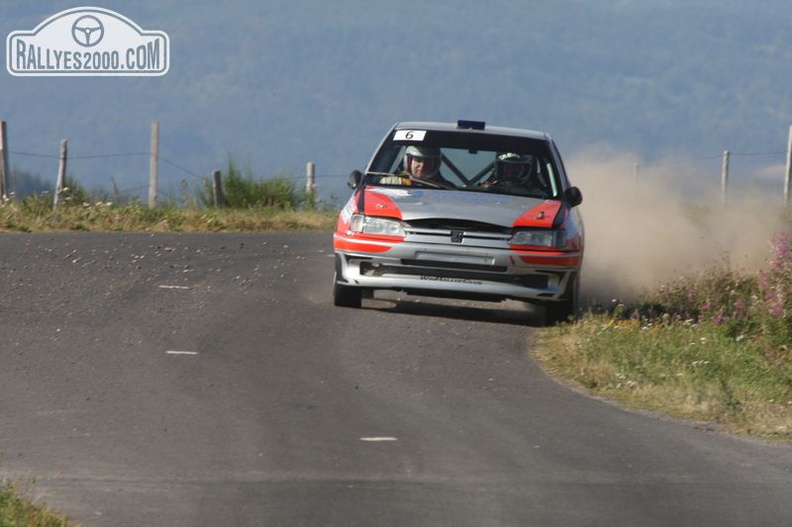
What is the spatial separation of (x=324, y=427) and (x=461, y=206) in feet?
15.2

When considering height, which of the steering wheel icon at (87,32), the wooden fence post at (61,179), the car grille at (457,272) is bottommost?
the wooden fence post at (61,179)

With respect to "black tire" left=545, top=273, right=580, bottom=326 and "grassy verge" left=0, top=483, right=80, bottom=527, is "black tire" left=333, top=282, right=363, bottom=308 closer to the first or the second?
"black tire" left=545, top=273, right=580, bottom=326

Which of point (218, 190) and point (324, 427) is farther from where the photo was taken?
point (218, 190)

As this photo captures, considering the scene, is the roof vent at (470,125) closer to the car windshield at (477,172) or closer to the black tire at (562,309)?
the car windshield at (477,172)

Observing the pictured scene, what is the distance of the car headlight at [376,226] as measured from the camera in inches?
519

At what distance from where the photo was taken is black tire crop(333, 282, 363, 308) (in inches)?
543

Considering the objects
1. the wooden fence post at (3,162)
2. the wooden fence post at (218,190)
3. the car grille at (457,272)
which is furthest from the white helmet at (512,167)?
the wooden fence post at (218,190)

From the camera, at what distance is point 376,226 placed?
43.5ft

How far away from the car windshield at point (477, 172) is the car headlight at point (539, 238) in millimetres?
851

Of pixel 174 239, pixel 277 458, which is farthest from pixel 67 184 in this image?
pixel 277 458

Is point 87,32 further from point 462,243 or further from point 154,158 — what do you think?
point 462,243

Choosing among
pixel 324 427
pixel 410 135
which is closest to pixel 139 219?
pixel 410 135

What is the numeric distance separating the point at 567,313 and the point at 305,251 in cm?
668

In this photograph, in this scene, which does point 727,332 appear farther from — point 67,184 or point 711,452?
point 67,184
